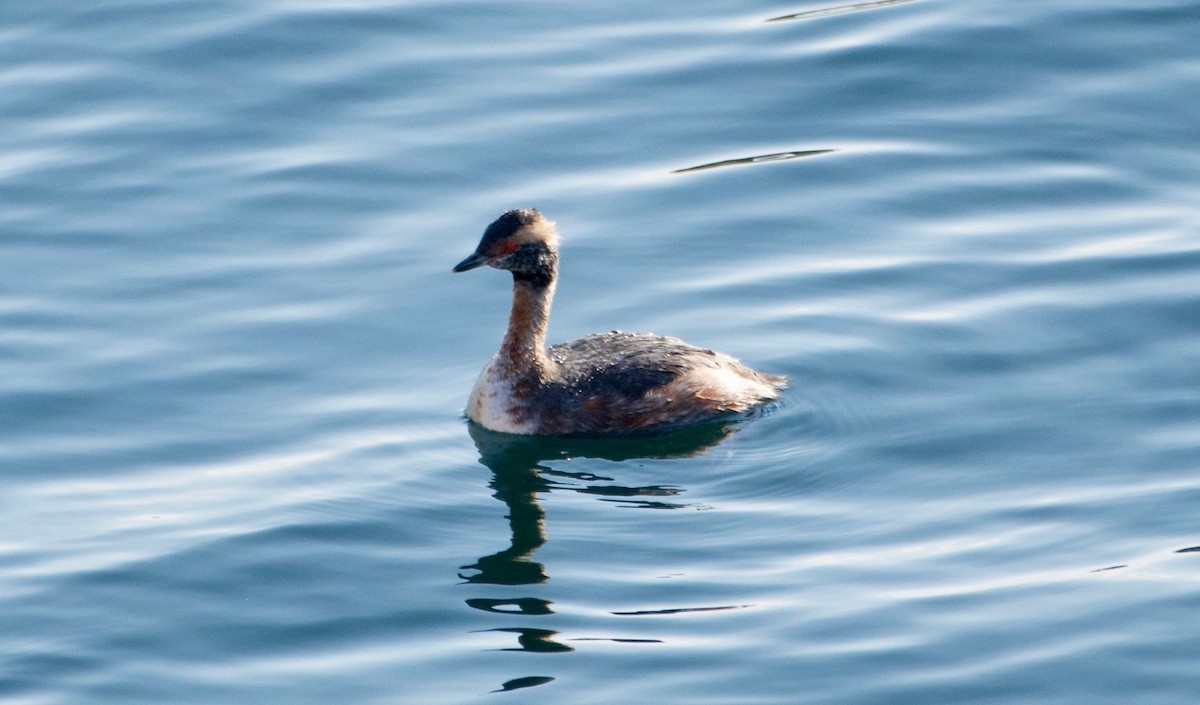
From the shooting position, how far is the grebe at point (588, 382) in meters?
12.7

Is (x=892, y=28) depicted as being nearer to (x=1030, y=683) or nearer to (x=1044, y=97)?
(x=1044, y=97)

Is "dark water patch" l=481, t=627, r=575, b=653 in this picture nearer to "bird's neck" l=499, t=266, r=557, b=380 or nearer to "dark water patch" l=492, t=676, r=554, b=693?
"dark water patch" l=492, t=676, r=554, b=693

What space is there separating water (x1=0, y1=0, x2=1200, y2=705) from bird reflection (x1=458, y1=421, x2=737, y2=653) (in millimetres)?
34

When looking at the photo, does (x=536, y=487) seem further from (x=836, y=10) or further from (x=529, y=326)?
(x=836, y=10)

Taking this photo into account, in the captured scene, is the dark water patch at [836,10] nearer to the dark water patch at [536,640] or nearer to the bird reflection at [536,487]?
the bird reflection at [536,487]

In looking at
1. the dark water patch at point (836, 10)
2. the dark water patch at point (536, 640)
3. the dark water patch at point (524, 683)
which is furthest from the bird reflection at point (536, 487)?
the dark water patch at point (836, 10)

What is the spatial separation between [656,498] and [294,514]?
6.82 ft

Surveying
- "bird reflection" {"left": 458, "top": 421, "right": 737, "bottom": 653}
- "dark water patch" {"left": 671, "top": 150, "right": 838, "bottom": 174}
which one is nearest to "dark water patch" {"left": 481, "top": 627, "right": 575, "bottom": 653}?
"bird reflection" {"left": 458, "top": 421, "right": 737, "bottom": 653}

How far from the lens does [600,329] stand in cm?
1399

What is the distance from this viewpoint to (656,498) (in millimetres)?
11766

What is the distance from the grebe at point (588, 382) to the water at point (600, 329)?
7.7 inches

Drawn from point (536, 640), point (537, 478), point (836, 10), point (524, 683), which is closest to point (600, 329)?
point (537, 478)

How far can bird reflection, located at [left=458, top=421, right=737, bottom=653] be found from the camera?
1074 cm

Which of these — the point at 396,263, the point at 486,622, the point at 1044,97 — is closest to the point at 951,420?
the point at 486,622
